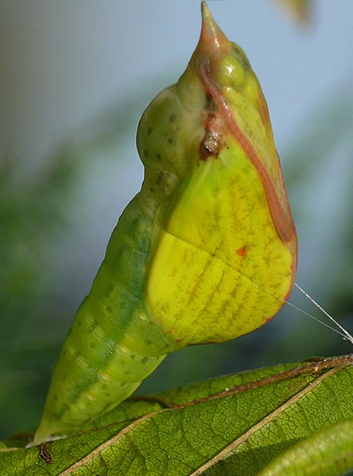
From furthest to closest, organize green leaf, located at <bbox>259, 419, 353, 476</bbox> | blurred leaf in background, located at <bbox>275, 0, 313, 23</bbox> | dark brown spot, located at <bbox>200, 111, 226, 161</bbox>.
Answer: blurred leaf in background, located at <bbox>275, 0, 313, 23</bbox> < dark brown spot, located at <bbox>200, 111, 226, 161</bbox> < green leaf, located at <bbox>259, 419, 353, 476</bbox>

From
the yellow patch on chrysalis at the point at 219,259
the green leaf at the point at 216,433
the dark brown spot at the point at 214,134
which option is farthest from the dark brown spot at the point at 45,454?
the dark brown spot at the point at 214,134

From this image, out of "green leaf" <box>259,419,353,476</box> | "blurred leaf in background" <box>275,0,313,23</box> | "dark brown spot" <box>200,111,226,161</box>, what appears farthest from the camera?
"blurred leaf in background" <box>275,0,313,23</box>

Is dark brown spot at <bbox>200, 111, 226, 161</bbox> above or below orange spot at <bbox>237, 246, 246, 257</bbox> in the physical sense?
above

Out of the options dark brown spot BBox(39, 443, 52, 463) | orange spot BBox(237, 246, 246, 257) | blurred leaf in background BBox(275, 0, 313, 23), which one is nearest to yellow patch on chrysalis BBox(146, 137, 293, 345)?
orange spot BBox(237, 246, 246, 257)

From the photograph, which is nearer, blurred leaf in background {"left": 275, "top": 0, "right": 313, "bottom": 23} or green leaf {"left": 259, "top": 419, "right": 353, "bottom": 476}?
green leaf {"left": 259, "top": 419, "right": 353, "bottom": 476}

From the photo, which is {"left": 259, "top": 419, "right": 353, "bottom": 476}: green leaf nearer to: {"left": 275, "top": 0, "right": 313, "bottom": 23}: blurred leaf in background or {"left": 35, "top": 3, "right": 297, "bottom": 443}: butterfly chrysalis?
{"left": 35, "top": 3, "right": 297, "bottom": 443}: butterfly chrysalis

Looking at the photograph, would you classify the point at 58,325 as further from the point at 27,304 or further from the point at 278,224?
the point at 278,224

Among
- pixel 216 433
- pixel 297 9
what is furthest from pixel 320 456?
pixel 297 9

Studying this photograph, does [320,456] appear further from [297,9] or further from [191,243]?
[297,9]
